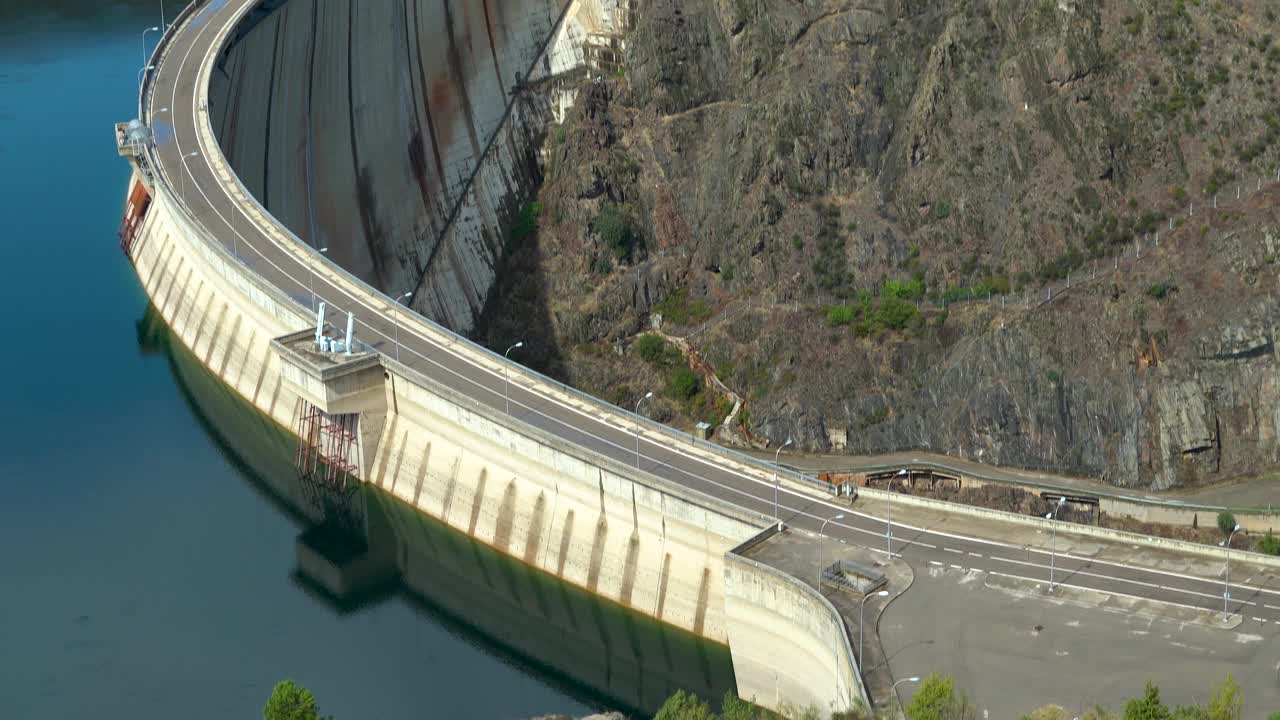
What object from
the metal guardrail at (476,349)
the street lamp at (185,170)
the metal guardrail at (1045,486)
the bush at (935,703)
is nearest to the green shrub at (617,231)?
the metal guardrail at (476,349)

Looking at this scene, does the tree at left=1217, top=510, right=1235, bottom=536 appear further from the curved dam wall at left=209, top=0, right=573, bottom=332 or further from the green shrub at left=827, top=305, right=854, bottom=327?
the curved dam wall at left=209, top=0, right=573, bottom=332

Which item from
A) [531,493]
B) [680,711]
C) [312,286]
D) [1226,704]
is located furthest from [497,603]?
[1226,704]

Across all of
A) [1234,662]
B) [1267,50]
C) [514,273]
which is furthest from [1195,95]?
[1234,662]

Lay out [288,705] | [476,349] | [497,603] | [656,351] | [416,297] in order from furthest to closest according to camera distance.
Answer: [656,351]
[416,297]
[476,349]
[497,603]
[288,705]

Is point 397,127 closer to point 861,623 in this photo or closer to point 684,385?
point 684,385

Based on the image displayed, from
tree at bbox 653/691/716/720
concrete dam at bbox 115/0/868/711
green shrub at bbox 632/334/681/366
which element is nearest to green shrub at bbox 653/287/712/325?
green shrub at bbox 632/334/681/366

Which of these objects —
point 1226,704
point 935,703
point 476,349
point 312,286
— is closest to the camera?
point 1226,704

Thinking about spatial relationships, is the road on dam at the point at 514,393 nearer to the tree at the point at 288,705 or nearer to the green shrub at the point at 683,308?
the tree at the point at 288,705
